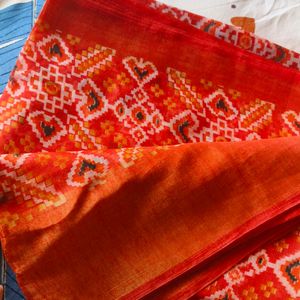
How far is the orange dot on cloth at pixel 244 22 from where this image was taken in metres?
0.98

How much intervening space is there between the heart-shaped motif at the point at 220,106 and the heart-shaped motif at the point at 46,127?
0.94 feet

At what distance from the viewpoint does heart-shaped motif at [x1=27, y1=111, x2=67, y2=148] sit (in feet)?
2.34

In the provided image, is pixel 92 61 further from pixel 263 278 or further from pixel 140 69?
pixel 263 278

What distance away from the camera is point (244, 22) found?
98 centimetres

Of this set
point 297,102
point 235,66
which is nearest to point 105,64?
point 235,66

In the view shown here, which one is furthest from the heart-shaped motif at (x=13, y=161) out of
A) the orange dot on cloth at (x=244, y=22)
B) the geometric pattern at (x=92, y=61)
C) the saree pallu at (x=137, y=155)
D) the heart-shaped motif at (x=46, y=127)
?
the orange dot on cloth at (x=244, y=22)

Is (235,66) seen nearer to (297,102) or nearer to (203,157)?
(297,102)

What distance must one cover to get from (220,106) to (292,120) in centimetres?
15

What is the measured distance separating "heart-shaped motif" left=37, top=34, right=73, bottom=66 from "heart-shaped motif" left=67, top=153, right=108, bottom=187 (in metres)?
0.24

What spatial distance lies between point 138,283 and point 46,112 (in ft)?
1.08

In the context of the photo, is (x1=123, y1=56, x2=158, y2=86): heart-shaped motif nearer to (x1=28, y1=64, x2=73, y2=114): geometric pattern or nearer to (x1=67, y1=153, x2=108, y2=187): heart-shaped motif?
(x1=28, y1=64, x2=73, y2=114): geometric pattern

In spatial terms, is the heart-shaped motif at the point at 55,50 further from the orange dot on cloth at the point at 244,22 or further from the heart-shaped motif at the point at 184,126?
the orange dot on cloth at the point at 244,22

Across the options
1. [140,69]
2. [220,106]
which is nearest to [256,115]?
[220,106]

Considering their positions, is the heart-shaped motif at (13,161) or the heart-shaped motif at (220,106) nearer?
the heart-shaped motif at (13,161)
